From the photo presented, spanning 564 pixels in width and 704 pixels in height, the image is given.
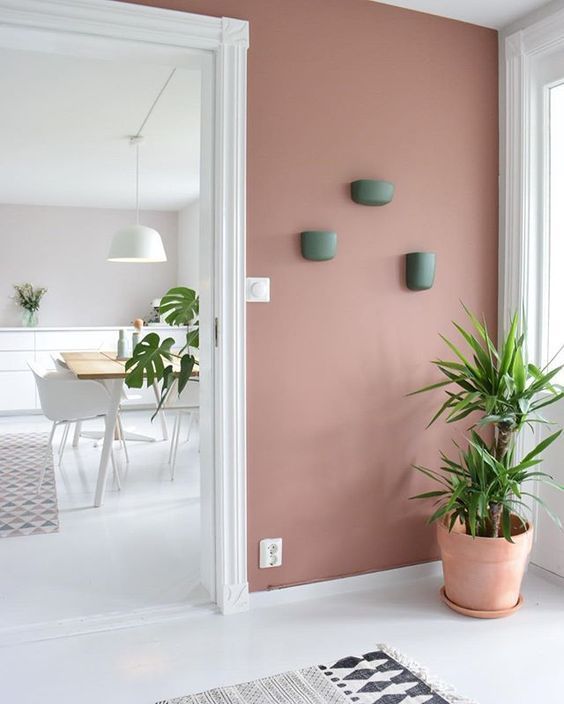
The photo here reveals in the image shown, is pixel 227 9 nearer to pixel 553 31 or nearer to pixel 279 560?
pixel 553 31

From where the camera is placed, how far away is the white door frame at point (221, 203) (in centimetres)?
234

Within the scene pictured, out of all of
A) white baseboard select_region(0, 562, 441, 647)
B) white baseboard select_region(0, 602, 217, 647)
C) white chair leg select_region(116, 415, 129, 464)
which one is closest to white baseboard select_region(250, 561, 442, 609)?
white baseboard select_region(0, 562, 441, 647)

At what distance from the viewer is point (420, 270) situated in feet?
9.17

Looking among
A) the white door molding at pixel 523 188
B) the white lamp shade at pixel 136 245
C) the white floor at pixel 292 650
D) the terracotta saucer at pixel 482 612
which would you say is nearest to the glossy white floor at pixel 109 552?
the white floor at pixel 292 650

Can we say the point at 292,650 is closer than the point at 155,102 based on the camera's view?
Yes

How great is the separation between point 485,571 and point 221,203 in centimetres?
161

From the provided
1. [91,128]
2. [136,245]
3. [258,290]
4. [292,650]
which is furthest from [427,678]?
[91,128]

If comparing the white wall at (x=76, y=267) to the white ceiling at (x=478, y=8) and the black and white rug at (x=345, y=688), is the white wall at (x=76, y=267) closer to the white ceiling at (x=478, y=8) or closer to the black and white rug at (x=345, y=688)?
the white ceiling at (x=478, y=8)

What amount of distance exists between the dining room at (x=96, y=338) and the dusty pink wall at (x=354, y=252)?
→ 0.43 metres

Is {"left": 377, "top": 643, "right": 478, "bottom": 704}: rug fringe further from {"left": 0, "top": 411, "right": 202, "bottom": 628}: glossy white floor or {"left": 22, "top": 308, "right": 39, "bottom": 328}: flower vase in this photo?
{"left": 22, "top": 308, "right": 39, "bottom": 328}: flower vase

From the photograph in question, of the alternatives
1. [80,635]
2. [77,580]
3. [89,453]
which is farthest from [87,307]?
[80,635]

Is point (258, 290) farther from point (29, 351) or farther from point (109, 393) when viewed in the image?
point (29, 351)

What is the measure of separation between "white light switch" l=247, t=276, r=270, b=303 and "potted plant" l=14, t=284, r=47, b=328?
A: 18.2 ft

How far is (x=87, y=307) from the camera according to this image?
779 centimetres
